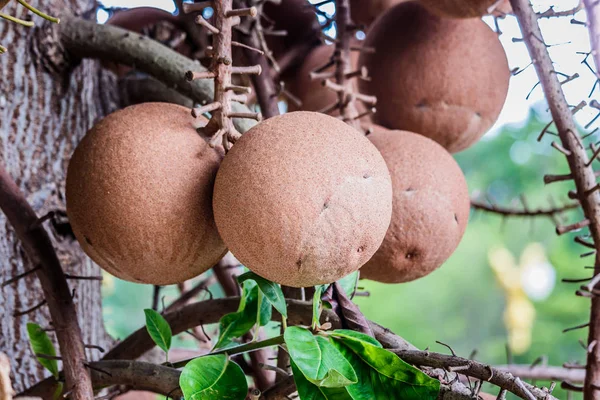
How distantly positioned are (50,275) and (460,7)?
20.4 inches

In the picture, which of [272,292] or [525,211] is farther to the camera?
[525,211]

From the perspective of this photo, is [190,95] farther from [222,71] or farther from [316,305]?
[316,305]

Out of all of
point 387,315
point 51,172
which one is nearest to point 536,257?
point 387,315

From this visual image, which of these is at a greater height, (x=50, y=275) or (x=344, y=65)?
(x=344, y=65)

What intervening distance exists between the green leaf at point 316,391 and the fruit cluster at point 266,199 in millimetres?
71

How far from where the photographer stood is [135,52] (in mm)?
851

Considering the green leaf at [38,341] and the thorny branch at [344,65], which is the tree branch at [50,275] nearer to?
the green leaf at [38,341]

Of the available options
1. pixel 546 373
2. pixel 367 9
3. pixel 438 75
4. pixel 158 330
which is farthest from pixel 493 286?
pixel 158 330

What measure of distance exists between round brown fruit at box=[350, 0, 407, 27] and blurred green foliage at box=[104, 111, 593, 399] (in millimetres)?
2531

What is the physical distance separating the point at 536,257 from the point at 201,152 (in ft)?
13.8

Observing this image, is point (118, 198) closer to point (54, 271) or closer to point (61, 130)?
point (54, 271)

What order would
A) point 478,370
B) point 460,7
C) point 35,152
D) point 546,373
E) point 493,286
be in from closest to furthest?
point 478,370 → point 460,7 → point 35,152 → point 546,373 → point 493,286

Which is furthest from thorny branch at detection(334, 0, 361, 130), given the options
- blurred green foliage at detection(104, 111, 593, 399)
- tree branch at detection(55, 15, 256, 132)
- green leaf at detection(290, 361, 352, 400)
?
blurred green foliage at detection(104, 111, 593, 399)

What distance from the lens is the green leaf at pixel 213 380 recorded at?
527mm
